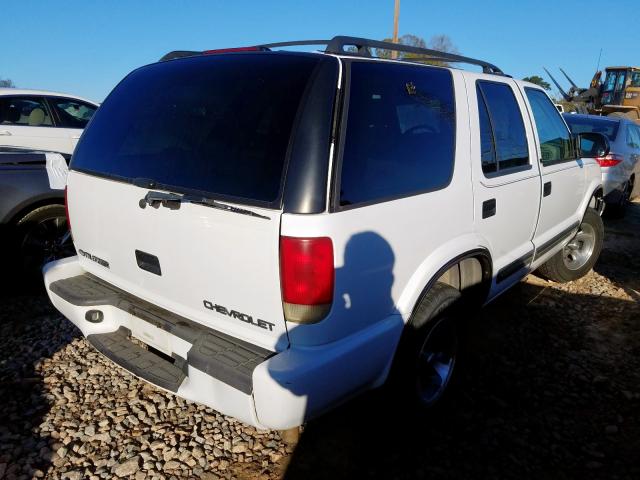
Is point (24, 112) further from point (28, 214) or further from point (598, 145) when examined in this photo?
point (598, 145)

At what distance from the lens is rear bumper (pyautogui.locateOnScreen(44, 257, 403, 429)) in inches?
66.2

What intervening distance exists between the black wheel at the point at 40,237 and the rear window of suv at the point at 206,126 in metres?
1.54

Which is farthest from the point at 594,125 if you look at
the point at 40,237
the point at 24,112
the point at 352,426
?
the point at 24,112

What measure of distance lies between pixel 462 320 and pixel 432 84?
148cm

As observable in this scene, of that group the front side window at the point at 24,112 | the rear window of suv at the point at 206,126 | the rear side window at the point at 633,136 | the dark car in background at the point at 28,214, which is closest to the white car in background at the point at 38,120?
the front side window at the point at 24,112

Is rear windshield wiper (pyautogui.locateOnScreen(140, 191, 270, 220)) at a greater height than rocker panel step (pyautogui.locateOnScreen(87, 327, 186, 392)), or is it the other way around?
rear windshield wiper (pyautogui.locateOnScreen(140, 191, 270, 220))

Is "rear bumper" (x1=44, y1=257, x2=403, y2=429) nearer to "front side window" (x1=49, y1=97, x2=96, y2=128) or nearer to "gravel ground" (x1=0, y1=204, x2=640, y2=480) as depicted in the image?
"gravel ground" (x1=0, y1=204, x2=640, y2=480)

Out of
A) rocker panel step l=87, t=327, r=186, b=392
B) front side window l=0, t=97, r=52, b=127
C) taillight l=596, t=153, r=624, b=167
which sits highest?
front side window l=0, t=97, r=52, b=127

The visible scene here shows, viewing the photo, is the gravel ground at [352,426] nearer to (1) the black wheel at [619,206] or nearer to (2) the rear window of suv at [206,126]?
(2) the rear window of suv at [206,126]

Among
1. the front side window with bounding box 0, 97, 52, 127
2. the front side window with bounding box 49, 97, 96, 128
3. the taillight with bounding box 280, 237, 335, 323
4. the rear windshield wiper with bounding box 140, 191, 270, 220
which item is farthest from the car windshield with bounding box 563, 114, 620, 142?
the front side window with bounding box 0, 97, 52, 127

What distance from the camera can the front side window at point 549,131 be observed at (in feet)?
11.1

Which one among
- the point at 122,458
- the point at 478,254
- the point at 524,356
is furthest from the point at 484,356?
the point at 122,458

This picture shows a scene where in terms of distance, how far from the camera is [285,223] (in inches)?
64.7

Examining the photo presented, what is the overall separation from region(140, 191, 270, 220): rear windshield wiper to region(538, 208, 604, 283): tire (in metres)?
3.78
